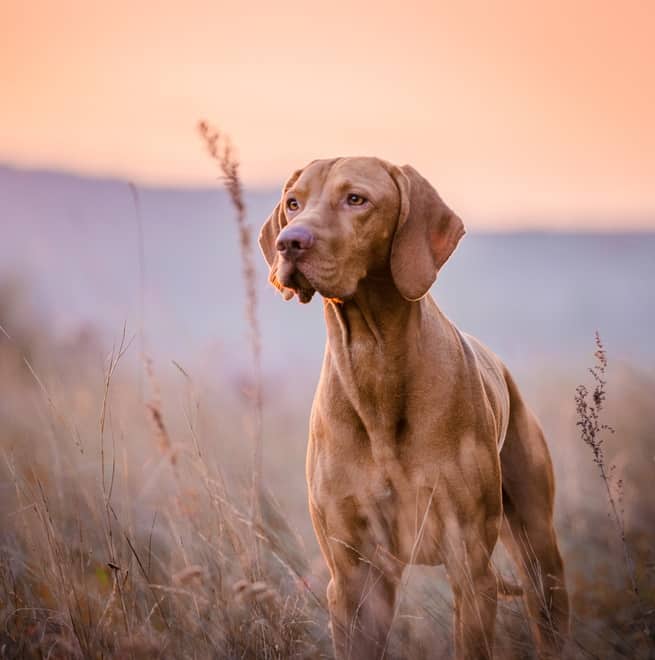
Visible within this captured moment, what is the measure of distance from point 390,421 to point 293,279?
2.61 feet

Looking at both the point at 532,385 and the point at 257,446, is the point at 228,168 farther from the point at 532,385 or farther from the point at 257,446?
the point at 532,385

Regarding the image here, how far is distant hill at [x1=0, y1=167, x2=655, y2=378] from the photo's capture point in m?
11.0

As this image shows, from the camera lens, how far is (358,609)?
4.30 m

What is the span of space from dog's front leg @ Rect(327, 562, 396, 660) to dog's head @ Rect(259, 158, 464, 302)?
129 cm

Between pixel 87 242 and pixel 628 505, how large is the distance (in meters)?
5.07

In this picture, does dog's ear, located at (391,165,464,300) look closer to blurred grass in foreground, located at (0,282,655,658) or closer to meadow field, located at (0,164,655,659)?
meadow field, located at (0,164,655,659)

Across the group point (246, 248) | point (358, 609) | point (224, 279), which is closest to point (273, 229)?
point (246, 248)

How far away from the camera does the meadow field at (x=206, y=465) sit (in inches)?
160

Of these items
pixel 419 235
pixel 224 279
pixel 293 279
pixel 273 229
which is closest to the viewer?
pixel 293 279

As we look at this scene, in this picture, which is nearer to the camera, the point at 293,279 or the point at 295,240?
the point at 295,240

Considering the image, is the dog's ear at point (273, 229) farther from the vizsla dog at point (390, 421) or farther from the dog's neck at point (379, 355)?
the dog's neck at point (379, 355)

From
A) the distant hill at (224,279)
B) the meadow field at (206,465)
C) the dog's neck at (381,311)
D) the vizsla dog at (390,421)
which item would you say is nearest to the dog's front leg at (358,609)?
the vizsla dog at (390,421)

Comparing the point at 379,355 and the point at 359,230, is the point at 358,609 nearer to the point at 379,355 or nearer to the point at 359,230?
the point at 379,355

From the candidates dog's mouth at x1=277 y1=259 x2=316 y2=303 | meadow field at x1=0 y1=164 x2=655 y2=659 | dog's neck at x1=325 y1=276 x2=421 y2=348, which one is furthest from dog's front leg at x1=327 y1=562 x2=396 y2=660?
dog's mouth at x1=277 y1=259 x2=316 y2=303
